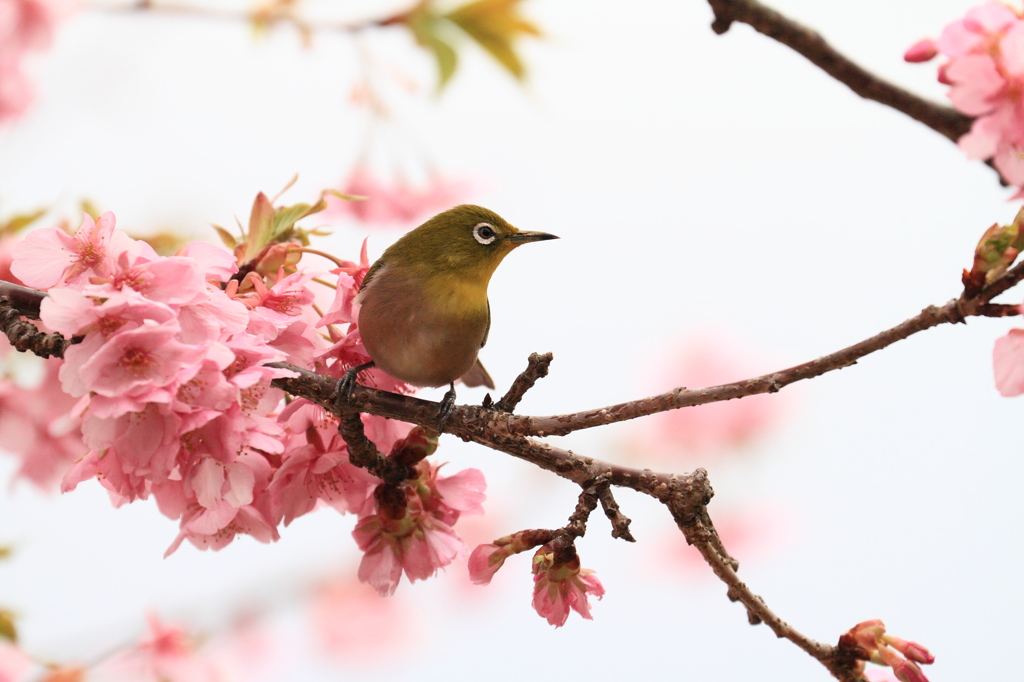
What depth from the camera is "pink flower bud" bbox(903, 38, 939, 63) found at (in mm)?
668

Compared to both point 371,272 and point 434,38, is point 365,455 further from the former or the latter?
point 434,38

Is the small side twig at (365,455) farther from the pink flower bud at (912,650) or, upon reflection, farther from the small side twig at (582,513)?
the pink flower bud at (912,650)

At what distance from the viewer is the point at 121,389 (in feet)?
1.90

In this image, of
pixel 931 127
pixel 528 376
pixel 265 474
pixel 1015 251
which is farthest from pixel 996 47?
pixel 265 474

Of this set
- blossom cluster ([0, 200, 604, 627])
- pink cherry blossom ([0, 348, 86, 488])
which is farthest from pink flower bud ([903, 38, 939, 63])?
pink cherry blossom ([0, 348, 86, 488])

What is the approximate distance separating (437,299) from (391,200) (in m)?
0.93

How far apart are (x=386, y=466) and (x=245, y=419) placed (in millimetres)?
129

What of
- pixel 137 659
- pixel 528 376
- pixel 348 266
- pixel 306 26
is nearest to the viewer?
pixel 528 376

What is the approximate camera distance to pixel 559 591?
66 cm

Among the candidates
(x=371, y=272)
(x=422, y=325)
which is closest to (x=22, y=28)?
(x=371, y=272)

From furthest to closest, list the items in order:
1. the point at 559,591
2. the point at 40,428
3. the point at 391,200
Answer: the point at 391,200, the point at 40,428, the point at 559,591

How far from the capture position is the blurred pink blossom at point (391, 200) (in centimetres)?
177

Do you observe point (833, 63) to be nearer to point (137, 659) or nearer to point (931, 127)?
point (931, 127)

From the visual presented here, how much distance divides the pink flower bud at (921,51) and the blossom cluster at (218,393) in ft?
1.65
